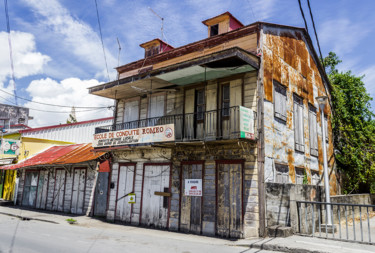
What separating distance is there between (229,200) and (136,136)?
5025 mm

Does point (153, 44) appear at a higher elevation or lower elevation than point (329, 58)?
lower

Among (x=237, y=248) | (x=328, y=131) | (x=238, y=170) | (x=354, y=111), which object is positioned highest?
(x=354, y=111)

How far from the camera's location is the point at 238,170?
1203 cm

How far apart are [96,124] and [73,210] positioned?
9903 millimetres

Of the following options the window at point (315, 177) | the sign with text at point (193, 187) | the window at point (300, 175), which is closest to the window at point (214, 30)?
the sign with text at point (193, 187)

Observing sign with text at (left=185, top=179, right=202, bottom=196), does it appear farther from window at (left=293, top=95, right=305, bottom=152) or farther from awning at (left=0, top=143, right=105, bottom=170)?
awning at (left=0, top=143, right=105, bottom=170)

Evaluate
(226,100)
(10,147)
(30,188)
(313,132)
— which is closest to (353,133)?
(313,132)

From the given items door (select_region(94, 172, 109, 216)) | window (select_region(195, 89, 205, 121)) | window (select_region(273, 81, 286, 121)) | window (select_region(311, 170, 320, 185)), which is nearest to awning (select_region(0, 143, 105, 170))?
door (select_region(94, 172, 109, 216))

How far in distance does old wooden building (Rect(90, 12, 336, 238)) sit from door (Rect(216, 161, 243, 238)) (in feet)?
0.12

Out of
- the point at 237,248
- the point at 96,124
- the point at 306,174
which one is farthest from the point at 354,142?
the point at 96,124

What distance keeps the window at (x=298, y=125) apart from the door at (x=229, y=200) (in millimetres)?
4372

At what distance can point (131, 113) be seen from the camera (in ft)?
55.9

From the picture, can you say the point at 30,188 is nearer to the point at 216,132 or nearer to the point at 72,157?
the point at 72,157

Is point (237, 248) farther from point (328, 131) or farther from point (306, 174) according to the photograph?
point (328, 131)
